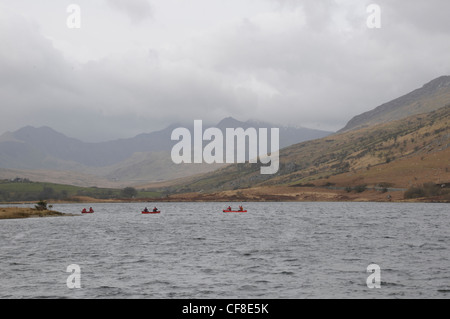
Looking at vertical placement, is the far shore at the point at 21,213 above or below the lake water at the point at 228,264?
above

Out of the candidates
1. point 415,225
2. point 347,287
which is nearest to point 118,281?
point 347,287

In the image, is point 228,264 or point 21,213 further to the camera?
point 21,213

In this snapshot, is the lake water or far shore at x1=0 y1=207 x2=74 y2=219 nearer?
the lake water

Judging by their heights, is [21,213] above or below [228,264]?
above

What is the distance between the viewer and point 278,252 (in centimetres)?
6181

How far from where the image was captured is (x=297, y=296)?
37.6m

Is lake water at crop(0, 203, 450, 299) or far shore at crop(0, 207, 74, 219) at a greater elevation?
far shore at crop(0, 207, 74, 219)

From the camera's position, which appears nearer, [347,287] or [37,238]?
[347,287]

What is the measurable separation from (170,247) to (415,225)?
55429mm

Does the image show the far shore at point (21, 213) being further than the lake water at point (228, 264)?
Yes
